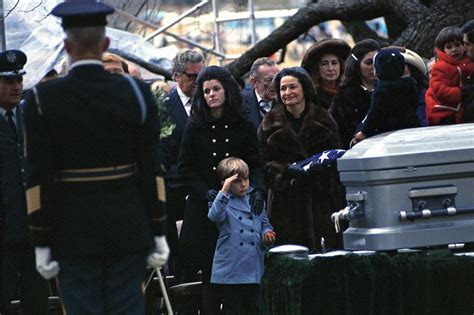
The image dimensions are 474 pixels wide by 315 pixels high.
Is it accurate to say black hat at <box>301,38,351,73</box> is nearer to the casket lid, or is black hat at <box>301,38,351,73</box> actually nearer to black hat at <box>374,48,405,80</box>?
black hat at <box>374,48,405,80</box>

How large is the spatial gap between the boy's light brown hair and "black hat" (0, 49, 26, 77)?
61.4 inches

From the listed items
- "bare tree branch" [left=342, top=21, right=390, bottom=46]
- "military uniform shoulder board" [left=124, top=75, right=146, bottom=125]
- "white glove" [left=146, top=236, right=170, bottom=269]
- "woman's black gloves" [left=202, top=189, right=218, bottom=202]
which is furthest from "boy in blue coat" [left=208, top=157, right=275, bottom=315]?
"bare tree branch" [left=342, top=21, right=390, bottom=46]

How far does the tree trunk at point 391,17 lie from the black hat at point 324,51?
3.75 metres

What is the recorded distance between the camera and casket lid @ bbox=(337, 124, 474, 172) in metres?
8.69

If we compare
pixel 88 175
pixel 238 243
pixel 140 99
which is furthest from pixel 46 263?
pixel 238 243

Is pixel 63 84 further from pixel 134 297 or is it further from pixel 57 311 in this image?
pixel 57 311

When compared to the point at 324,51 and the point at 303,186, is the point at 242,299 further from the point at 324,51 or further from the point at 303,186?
the point at 324,51

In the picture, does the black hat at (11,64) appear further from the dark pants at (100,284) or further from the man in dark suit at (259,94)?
the dark pants at (100,284)

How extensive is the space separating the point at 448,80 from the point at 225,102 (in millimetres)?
1917

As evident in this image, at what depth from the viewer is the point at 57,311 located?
1177cm

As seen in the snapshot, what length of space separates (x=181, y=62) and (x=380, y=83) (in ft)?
8.74

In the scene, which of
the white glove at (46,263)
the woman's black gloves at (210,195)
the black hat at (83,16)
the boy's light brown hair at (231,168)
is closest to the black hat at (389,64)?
the boy's light brown hair at (231,168)

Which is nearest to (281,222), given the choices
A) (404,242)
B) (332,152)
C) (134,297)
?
(332,152)

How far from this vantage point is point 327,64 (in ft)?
41.7
